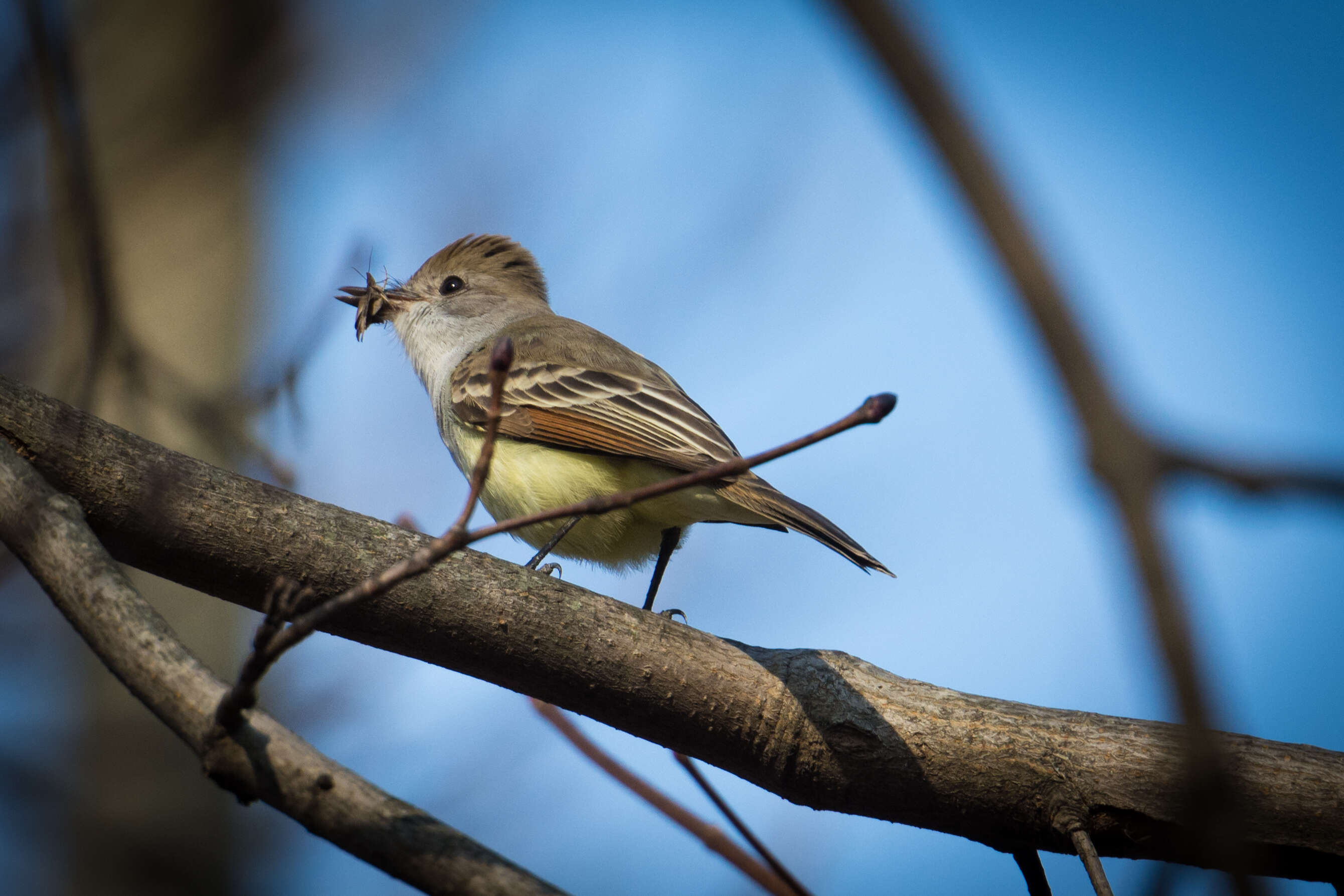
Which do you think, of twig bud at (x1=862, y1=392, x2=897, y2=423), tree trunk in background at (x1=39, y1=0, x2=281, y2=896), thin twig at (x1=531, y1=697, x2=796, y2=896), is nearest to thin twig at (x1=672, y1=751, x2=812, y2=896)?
thin twig at (x1=531, y1=697, x2=796, y2=896)


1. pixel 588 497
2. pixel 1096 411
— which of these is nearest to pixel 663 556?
pixel 588 497

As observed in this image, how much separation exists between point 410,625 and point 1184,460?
258cm

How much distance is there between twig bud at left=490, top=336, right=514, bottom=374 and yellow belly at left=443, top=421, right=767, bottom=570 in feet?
9.67

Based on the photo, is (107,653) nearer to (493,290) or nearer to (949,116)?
(949,116)

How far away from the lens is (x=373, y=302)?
7.17 metres

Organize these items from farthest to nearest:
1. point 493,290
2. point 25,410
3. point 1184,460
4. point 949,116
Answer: point 493,290
point 25,410
point 949,116
point 1184,460

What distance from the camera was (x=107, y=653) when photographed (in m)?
2.26

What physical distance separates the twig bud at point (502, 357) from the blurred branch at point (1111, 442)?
1.00 metres

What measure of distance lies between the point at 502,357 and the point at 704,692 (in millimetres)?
1739

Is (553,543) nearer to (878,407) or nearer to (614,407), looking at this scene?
(614,407)

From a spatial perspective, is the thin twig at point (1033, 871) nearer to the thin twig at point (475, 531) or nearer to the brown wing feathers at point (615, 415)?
the brown wing feathers at point (615, 415)

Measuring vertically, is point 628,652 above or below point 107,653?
above

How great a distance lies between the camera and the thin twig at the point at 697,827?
2.64 m

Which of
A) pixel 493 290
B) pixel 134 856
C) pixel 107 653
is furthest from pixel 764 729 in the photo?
pixel 134 856
